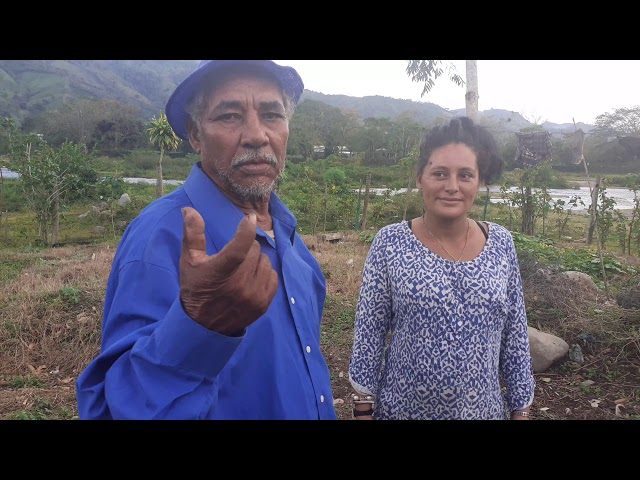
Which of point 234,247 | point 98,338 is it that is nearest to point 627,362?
point 234,247

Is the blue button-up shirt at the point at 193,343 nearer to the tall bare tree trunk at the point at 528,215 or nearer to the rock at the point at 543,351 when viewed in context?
the rock at the point at 543,351

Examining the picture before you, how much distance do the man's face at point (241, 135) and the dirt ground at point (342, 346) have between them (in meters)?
2.46

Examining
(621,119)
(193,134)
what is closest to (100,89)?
(621,119)

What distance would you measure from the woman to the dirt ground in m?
1.79

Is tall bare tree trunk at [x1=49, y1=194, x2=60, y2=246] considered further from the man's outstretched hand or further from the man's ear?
the man's outstretched hand

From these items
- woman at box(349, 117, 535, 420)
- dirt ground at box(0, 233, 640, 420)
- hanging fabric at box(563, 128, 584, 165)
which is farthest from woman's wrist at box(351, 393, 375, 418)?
hanging fabric at box(563, 128, 584, 165)

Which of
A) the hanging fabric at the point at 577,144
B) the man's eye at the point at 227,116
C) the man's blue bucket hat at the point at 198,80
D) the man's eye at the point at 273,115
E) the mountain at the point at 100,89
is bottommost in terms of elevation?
the man's eye at the point at 227,116

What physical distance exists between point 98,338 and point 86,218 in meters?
Result: 13.3

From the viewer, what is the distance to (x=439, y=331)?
5.47 ft

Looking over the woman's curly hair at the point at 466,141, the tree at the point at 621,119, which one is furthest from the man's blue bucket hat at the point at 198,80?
the tree at the point at 621,119

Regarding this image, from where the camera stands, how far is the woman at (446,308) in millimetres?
1669

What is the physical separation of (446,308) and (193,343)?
104cm

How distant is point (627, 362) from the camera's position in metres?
4.11

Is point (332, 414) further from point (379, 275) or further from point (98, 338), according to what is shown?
point (98, 338)
